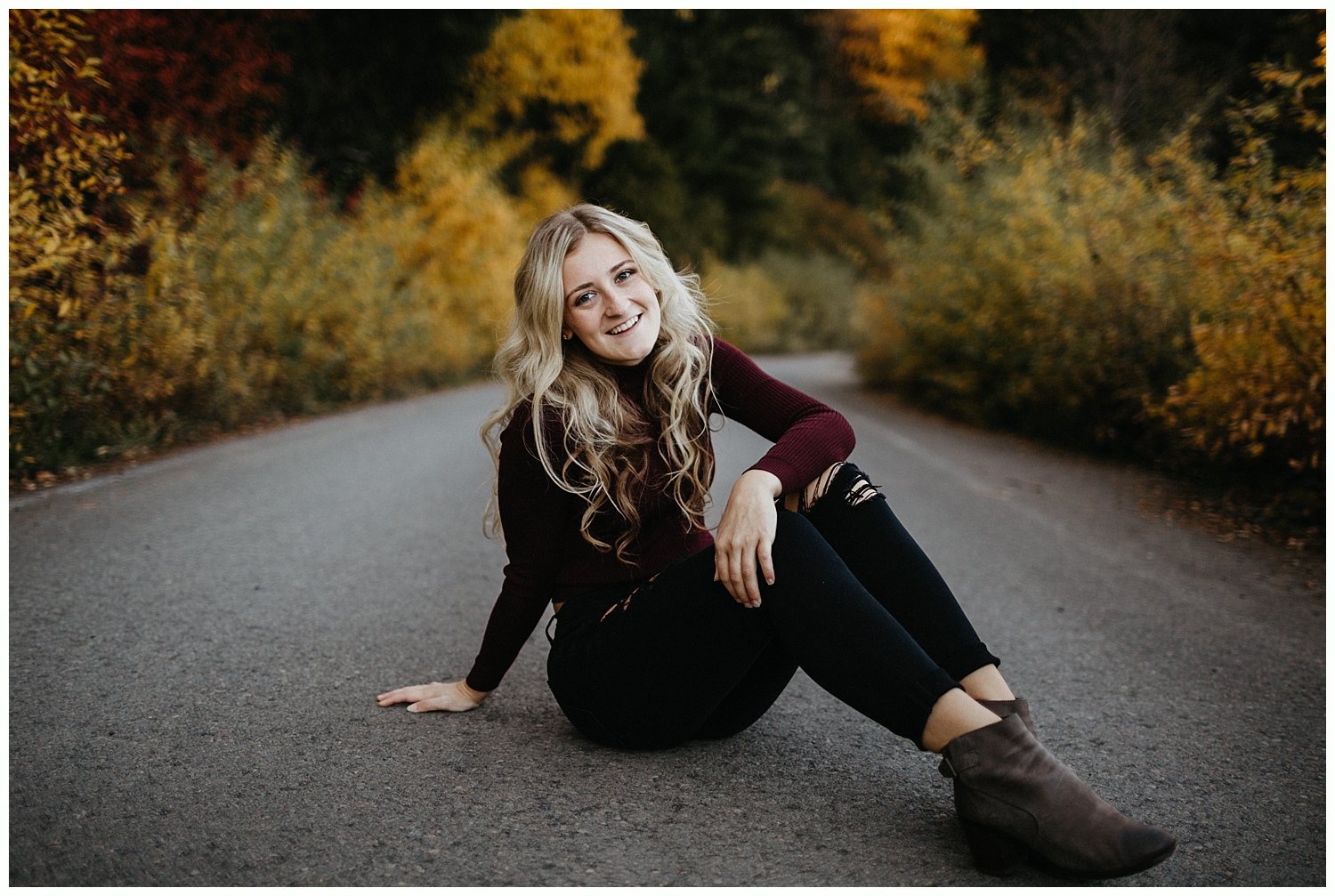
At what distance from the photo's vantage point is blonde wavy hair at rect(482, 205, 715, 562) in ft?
7.29

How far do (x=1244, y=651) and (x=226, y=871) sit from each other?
3.42 meters

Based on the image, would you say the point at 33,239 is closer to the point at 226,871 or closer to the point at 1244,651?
the point at 226,871

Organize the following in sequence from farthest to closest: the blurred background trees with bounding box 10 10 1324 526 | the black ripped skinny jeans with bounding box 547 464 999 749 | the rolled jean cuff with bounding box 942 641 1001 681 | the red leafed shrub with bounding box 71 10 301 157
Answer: the red leafed shrub with bounding box 71 10 301 157 < the blurred background trees with bounding box 10 10 1324 526 < the rolled jean cuff with bounding box 942 641 1001 681 < the black ripped skinny jeans with bounding box 547 464 999 749

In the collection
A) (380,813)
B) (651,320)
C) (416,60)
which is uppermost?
(416,60)

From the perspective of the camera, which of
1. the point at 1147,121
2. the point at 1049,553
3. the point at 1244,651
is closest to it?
the point at 1244,651

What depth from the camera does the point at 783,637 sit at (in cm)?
196

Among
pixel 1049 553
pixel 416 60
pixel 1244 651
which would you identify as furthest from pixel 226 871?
pixel 416 60

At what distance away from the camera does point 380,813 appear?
6.82 ft

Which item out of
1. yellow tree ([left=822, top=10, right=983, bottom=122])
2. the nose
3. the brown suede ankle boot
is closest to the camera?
the brown suede ankle boot

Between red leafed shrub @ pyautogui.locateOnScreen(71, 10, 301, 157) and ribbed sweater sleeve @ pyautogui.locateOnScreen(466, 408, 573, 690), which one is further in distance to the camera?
red leafed shrub @ pyautogui.locateOnScreen(71, 10, 301, 157)

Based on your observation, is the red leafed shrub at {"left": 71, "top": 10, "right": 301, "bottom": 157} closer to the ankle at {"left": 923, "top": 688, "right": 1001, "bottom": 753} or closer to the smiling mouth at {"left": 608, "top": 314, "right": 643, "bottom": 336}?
the smiling mouth at {"left": 608, "top": 314, "right": 643, "bottom": 336}

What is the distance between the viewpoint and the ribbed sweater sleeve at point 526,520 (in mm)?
2207

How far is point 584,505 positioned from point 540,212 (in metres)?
18.9

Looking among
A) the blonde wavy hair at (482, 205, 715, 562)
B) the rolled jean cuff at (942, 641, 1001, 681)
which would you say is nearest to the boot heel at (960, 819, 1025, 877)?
the rolled jean cuff at (942, 641, 1001, 681)
